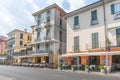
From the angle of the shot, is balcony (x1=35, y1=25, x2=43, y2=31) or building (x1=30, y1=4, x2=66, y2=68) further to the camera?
balcony (x1=35, y1=25, x2=43, y2=31)

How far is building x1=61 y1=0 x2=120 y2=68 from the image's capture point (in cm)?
2470

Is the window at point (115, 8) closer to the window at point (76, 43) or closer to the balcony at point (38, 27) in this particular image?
the window at point (76, 43)

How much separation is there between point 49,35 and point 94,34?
14341 mm

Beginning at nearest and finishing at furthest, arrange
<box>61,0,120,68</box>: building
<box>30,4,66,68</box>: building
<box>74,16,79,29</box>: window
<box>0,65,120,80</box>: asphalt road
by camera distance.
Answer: <box>0,65,120,80</box>: asphalt road, <box>61,0,120,68</box>: building, <box>74,16,79,29</box>: window, <box>30,4,66,68</box>: building

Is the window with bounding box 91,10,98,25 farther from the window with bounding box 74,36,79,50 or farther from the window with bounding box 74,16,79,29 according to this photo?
the window with bounding box 74,36,79,50

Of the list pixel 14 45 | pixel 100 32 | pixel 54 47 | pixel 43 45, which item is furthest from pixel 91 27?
pixel 14 45

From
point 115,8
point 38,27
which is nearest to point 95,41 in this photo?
point 115,8

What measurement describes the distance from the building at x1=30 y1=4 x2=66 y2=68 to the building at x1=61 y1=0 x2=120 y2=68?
6077 mm

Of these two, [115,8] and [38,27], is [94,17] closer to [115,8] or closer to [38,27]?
[115,8]

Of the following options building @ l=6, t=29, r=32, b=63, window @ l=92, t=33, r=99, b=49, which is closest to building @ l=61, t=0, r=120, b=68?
window @ l=92, t=33, r=99, b=49

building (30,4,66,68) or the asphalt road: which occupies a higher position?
building (30,4,66,68)

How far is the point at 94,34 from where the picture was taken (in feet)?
91.3

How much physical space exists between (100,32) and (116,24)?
9.92 ft

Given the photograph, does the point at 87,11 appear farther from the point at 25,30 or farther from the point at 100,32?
the point at 25,30
